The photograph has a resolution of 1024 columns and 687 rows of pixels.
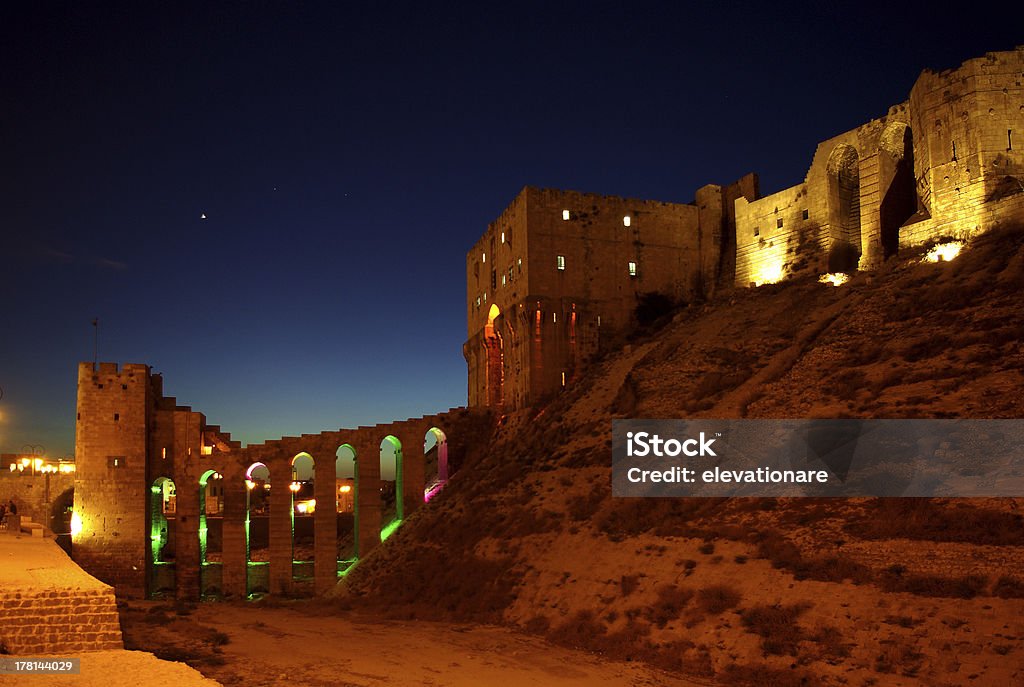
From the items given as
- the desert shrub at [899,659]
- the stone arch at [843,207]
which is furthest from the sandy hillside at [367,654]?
the stone arch at [843,207]

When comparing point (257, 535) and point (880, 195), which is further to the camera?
point (257, 535)

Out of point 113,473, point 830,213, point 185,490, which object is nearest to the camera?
point 113,473

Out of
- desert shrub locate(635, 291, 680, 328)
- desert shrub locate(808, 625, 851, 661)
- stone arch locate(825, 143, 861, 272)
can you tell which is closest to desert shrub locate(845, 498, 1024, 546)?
desert shrub locate(808, 625, 851, 661)

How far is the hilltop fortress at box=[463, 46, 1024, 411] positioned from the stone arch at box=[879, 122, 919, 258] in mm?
75

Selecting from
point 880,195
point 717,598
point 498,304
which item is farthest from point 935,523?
point 498,304

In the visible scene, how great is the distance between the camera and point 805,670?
591 inches

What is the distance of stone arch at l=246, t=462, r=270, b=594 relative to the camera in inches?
1570

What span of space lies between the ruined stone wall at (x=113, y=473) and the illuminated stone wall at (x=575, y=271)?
2073cm

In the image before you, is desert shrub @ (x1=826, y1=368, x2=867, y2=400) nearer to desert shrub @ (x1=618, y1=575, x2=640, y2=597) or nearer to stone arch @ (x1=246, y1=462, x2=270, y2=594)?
desert shrub @ (x1=618, y1=575, x2=640, y2=597)

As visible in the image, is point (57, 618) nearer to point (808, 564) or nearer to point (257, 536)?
point (808, 564)

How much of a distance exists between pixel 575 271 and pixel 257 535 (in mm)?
29901

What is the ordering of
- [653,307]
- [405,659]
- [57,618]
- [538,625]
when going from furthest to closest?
[653,307] → [538,625] → [405,659] → [57,618]

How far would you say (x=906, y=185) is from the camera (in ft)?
132

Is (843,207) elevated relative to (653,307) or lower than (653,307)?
elevated
